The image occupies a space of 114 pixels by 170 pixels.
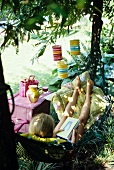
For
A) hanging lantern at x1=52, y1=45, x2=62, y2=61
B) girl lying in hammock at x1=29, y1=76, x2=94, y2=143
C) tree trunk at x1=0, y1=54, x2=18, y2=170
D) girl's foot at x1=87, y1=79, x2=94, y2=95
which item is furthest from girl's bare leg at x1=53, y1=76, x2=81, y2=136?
tree trunk at x1=0, y1=54, x2=18, y2=170

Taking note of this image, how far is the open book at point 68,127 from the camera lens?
6.63 ft

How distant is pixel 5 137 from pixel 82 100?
6.35 feet

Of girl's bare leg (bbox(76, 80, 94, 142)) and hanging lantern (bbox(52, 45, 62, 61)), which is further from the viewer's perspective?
hanging lantern (bbox(52, 45, 62, 61))

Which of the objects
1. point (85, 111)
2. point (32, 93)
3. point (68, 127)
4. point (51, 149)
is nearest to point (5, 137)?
point (51, 149)

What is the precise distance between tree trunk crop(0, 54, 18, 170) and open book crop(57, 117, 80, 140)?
54.5 inches

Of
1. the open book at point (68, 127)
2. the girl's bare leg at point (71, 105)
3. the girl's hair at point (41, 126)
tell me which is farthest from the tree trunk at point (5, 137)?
the girl's bare leg at point (71, 105)

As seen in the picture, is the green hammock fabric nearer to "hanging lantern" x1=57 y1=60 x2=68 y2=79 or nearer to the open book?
the open book

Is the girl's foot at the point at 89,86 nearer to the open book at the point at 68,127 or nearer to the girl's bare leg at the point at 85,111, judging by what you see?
the girl's bare leg at the point at 85,111

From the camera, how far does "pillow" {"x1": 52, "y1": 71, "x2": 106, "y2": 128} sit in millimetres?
2350

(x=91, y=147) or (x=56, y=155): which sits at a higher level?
(x=56, y=155)

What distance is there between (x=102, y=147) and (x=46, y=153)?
2.38ft

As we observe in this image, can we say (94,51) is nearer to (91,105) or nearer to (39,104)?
(91,105)

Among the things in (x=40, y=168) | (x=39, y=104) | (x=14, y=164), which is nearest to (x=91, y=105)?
(x=39, y=104)

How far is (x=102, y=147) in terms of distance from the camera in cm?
230
